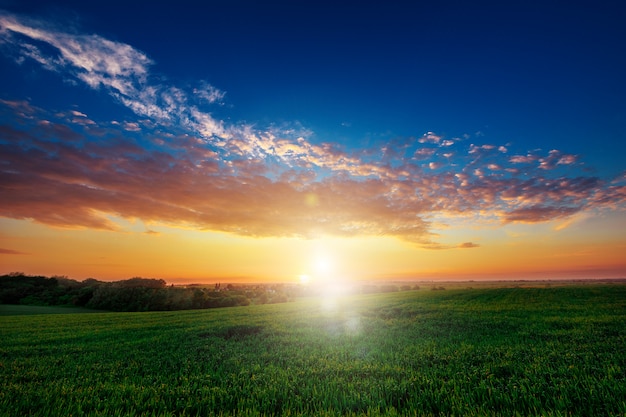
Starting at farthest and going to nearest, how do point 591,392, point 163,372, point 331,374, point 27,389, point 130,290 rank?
1. point 130,290
2. point 163,372
3. point 331,374
4. point 27,389
5. point 591,392

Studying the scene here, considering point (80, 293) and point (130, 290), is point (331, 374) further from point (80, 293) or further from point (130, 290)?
point (80, 293)

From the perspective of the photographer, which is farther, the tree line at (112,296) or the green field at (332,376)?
the tree line at (112,296)

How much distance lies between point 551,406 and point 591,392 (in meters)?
0.91

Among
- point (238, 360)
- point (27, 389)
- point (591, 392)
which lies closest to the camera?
point (591, 392)

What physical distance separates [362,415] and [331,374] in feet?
8.34

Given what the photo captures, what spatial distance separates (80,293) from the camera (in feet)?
172

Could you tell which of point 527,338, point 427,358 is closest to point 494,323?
point 527,338

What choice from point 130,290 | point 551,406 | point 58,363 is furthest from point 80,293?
point 551,406

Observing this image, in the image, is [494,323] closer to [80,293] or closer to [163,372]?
[163,372]

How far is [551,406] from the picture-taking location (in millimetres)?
4785

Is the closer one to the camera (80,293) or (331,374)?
(331,374)

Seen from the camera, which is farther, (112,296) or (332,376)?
(112,296)

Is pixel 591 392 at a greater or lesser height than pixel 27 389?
greater

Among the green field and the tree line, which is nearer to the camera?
the green field
